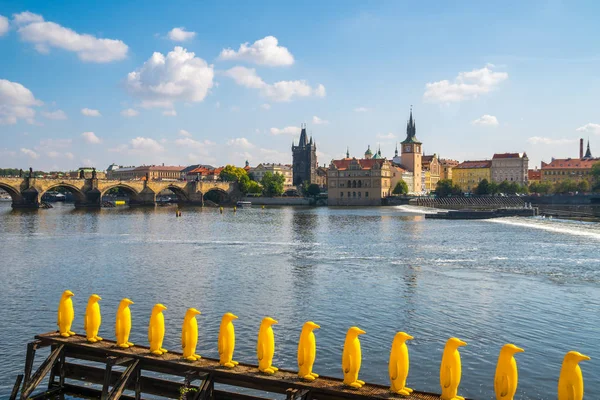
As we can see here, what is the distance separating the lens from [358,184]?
184 m

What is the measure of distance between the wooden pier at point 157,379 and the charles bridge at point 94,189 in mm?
111691

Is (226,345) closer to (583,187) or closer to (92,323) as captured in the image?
(92,323)

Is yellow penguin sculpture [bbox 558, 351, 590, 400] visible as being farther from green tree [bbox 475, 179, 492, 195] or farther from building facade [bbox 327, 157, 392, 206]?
green tree [bbox 475, 179, 492, 195]

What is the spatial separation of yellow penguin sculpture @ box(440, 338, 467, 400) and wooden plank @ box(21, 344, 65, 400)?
9721 mm

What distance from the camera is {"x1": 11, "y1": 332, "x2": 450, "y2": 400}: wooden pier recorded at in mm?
12914

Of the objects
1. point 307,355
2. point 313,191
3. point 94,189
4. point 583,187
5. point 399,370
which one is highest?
point 583,187

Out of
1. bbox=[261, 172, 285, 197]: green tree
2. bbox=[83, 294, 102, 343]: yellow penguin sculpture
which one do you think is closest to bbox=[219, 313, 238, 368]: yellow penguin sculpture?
bbox=[83, 294, 102, 343]: yellow penguin sculpture

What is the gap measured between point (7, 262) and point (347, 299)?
25.9m

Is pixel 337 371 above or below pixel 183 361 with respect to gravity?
below

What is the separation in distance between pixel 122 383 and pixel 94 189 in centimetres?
12697

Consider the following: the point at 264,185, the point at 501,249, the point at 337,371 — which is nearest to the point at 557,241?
the point at 501,249

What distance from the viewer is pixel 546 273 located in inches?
1502

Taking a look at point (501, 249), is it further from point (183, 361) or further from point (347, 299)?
point (183, 361)

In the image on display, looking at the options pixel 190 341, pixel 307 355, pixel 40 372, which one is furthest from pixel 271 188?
pixel 307 355
